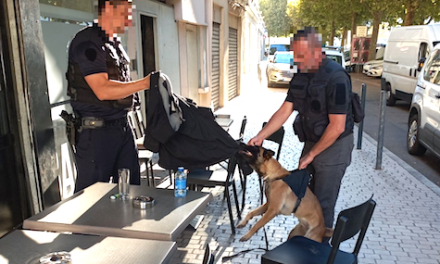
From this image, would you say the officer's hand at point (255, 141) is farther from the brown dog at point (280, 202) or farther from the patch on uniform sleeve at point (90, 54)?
the patch on uniform sleeve at point (90, 54)

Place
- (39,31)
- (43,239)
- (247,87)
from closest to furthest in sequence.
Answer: (43,239), (39,31), (247,87)

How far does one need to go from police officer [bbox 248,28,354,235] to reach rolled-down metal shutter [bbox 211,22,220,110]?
28.2 ft

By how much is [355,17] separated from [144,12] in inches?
1039

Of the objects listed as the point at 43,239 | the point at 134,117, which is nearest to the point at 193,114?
the point at 43,239

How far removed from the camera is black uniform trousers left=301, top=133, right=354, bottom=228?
3.01m

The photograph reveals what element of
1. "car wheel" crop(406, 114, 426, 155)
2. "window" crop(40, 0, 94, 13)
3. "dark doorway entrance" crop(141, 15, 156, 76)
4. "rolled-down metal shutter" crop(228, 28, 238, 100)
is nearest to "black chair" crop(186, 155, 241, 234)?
"window" crop(40, 0, 94, 13)

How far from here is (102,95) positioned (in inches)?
106

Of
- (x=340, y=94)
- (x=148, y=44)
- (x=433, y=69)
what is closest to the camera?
(x=340, y=94)

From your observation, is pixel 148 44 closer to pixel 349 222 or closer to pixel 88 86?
pixel 88 86

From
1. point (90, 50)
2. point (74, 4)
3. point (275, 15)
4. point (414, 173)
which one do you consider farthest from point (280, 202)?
point (275, 15)

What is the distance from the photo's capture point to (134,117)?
510 cm

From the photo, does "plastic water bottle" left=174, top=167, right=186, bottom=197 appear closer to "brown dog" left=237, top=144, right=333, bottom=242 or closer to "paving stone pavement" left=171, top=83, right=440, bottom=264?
"brown dog" left=237, top=144, right=333, bottom=242

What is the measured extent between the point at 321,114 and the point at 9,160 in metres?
2.61

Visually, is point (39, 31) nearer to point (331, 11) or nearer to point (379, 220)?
point (379, 220)
